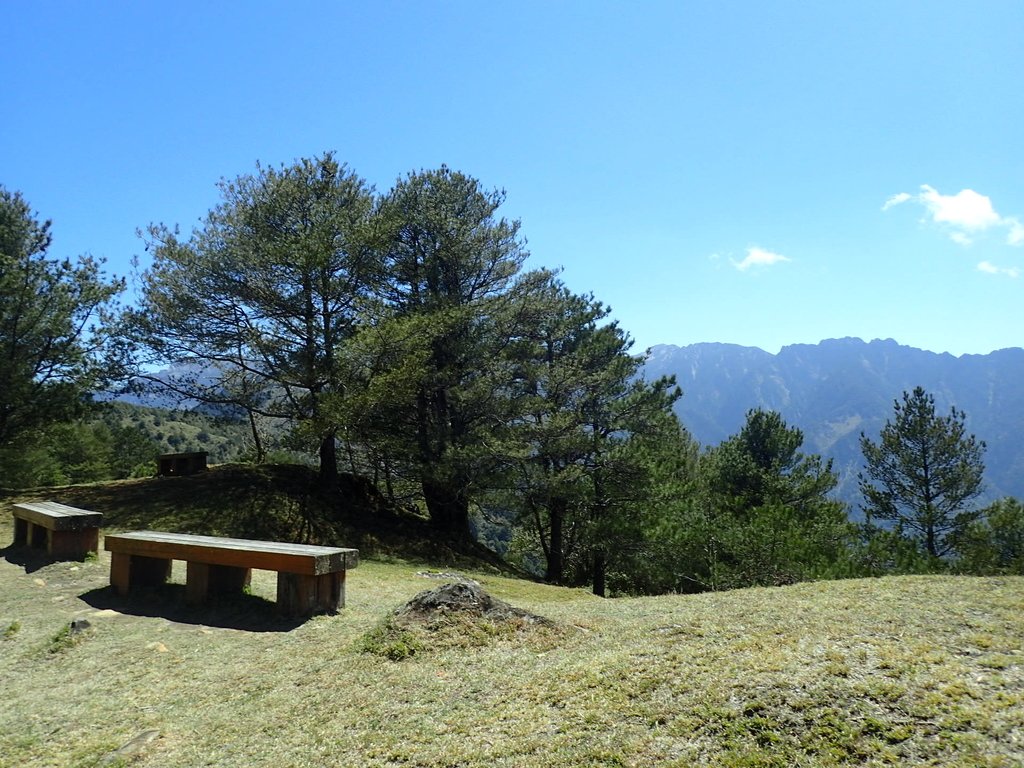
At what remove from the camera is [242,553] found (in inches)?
271

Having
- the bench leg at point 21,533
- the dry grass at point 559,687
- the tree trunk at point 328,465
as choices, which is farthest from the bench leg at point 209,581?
the tree trunk at point 328,465

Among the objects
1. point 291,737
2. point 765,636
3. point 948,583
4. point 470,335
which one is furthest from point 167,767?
point 470,335

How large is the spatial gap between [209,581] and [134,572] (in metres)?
1.31

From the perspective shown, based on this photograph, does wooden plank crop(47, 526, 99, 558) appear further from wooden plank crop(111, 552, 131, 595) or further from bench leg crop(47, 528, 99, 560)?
wooden plank crop(111, 552, 131, 595)

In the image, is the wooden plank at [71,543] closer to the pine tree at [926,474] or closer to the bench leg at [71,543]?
the bench leg at [71,543]

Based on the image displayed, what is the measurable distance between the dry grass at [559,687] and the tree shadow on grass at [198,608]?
55 millimetres

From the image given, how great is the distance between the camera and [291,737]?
156 inches

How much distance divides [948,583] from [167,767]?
753 cm

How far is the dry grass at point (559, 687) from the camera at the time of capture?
3.16 m

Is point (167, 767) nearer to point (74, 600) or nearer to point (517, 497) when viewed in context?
point (74, 600)

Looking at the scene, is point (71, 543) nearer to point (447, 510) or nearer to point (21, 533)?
point (21, 533)

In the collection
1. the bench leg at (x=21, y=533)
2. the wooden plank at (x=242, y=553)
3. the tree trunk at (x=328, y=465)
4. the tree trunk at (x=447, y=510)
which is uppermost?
the tree trunk at (x=328, y=465)

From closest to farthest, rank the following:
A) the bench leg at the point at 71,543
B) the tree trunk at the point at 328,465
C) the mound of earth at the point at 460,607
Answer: the mound of earth at the point at 460,607 < the bench leg at the point at 71,543 < the tree trunk at the point at 328,465

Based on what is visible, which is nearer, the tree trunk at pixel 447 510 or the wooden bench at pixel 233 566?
the wooden bench at pixel 233 566
